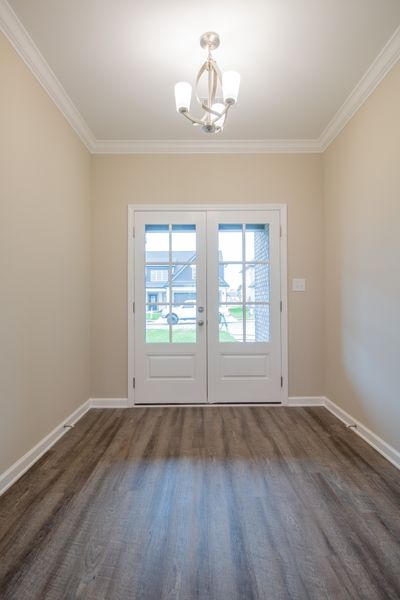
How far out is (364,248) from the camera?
2.41 meters

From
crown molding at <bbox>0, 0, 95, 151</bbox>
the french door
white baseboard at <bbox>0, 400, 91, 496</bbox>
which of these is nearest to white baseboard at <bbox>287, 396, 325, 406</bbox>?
the french door

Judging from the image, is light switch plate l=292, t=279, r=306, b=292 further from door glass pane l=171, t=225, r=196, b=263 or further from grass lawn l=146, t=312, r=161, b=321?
grass lawn l=146, t=312, r=161, b=321

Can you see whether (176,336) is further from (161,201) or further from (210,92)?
(210,92)

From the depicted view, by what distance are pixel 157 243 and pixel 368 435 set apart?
2.58m

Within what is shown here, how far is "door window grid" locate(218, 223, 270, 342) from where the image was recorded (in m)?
3.14

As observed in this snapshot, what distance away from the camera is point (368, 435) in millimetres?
2350

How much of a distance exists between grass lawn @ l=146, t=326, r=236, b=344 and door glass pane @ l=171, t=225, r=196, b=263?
750mm

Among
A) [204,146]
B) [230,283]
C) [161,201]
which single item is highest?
[204,146]

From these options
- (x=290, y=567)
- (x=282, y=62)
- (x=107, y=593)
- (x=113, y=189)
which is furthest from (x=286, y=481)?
(x=113, y=189)

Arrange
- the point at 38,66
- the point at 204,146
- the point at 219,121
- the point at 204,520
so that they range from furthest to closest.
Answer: the point at 204,146 < the point at 38,66 < the point at 219,121 < the point at 204,520

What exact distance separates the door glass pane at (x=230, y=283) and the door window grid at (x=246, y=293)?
0.03 ft

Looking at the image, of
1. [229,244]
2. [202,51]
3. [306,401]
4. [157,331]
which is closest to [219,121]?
[202,51]

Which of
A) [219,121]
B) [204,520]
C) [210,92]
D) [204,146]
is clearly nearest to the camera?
[204,520]

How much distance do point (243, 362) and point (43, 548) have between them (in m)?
2.20
